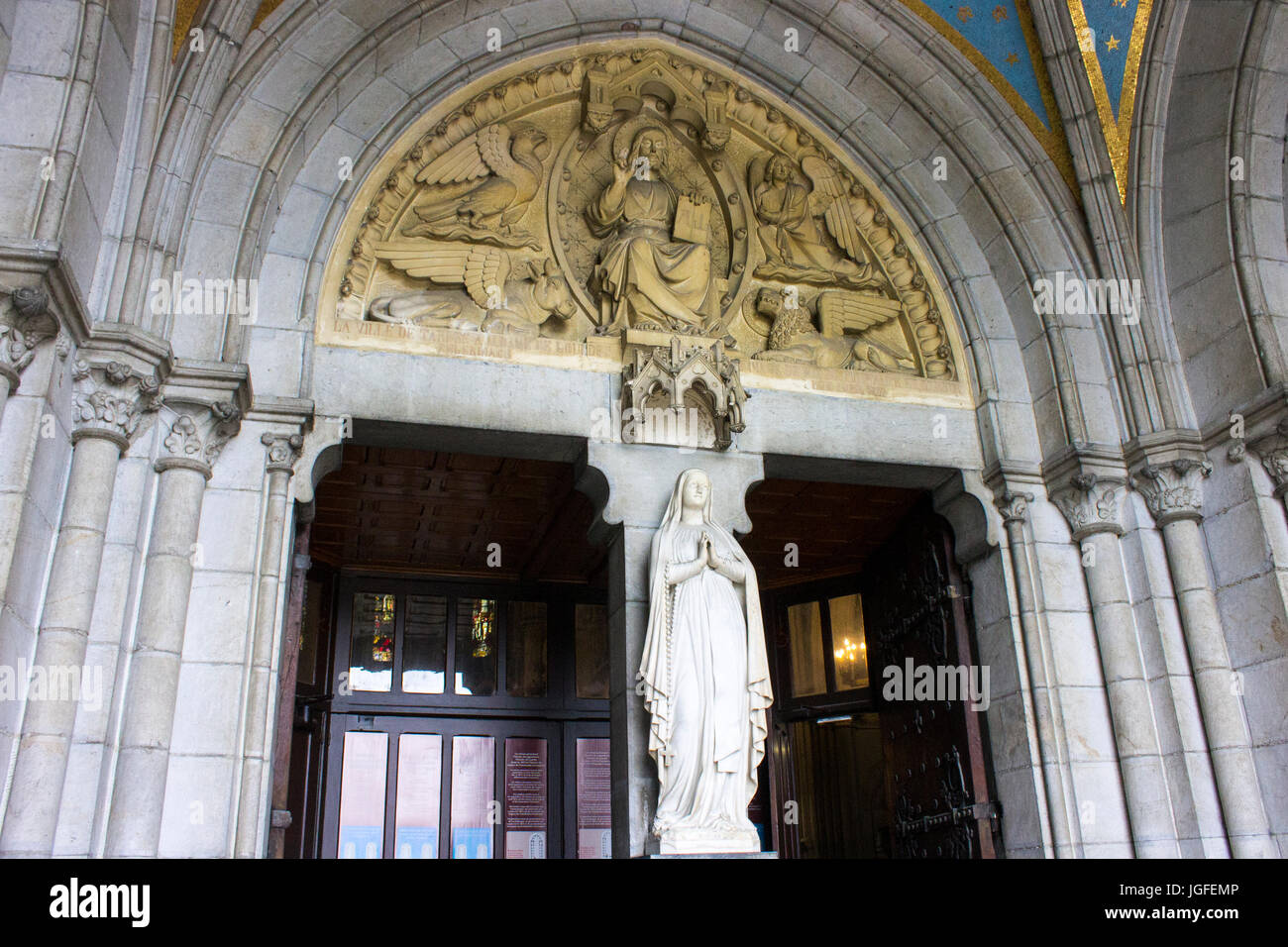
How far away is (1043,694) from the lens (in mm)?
6238

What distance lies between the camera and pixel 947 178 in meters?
7.39

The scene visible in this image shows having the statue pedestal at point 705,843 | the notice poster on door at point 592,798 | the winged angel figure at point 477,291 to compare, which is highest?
the winged angel figure at point 477,291

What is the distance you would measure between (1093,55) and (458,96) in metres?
4.20

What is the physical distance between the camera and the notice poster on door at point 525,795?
9039 mm

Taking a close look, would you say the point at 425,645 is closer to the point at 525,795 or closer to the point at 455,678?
the point at 455,678

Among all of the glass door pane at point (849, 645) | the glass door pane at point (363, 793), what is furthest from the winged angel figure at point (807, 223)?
the glass door pane at point (363, 793)

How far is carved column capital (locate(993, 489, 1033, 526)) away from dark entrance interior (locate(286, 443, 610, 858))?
3121mm

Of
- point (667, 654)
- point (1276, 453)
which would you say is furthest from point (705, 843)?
point (1276, 453)

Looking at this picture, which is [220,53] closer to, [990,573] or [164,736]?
[164,736]

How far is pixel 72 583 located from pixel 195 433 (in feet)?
3.24

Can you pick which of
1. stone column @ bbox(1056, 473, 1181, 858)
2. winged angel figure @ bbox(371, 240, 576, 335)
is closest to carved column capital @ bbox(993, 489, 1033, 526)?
stone column @ bbox(1056, 473, 1181, 858)

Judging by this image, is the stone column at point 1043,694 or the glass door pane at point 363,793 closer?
the stone column at point 1043,694

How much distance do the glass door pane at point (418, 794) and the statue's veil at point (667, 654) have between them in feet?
13.6

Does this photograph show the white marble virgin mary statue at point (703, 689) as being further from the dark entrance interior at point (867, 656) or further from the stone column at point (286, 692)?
the stone column at point (286, 692)
